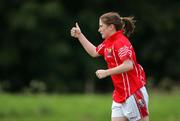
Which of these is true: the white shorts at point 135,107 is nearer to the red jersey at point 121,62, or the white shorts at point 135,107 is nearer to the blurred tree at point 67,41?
the red jersey at point 121,62

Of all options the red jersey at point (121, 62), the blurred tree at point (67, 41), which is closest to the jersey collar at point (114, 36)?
the red jersey at point (121, 62)

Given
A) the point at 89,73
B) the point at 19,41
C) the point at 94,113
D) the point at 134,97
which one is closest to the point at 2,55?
the point at 19,41

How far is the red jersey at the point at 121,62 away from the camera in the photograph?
8.75 meters

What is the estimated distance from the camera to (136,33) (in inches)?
1260

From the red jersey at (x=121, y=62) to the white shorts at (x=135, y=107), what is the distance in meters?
0.05

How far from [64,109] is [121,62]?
771 centimetres

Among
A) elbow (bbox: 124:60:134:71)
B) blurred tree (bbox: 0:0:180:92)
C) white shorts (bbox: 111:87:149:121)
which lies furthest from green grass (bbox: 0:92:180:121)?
blurred tree (bbox: 0:0:180:92)

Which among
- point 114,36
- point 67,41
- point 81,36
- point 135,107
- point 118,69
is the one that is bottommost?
point 135,107

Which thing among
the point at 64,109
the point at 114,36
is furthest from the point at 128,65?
the point at 64,109

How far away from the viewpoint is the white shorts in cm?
889

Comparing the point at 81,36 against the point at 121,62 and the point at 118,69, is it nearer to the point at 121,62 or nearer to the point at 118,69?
the point at 121,62

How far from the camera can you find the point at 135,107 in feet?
29.2

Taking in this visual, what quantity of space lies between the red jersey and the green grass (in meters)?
5.65

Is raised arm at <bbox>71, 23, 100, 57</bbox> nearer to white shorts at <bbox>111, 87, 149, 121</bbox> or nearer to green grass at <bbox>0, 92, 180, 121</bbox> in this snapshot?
A: white shorts at <bbox>111, 87, 149, 121</bbox>
